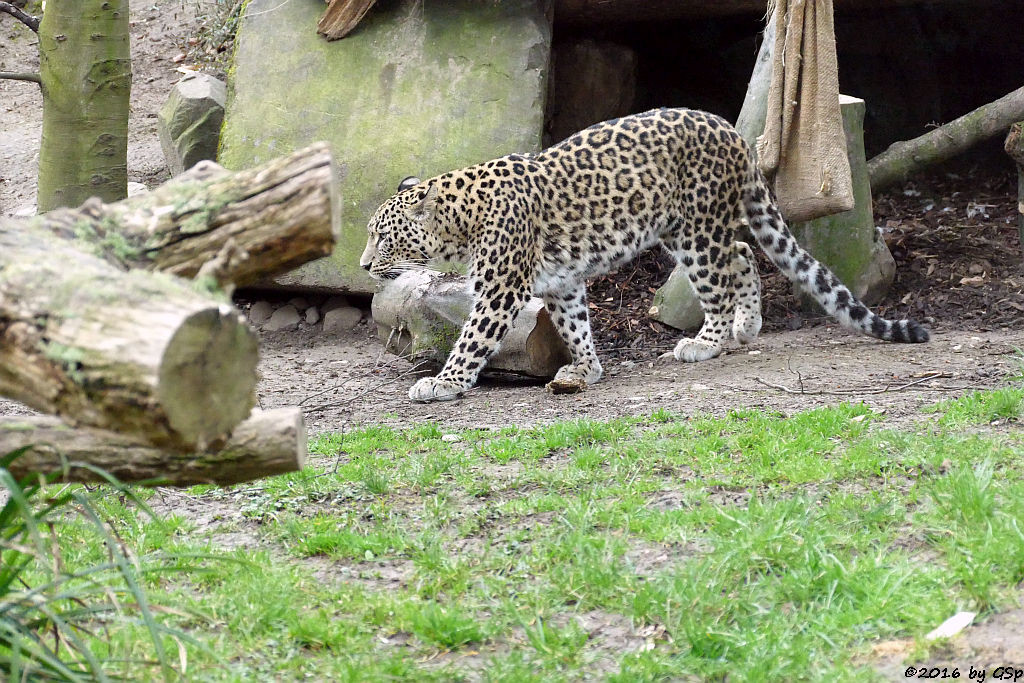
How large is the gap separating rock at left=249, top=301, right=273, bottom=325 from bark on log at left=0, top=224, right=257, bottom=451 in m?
7.78

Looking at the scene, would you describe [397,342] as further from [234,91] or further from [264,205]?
[264,205]

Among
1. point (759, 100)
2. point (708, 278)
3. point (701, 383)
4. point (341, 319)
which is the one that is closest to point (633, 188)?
point (708, 278)

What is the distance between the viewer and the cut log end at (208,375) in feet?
7.18

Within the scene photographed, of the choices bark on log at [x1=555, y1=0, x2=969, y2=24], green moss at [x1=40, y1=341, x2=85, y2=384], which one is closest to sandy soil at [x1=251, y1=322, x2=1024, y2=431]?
bark on log at [x1=555, y1=0, x2=969, y2=24]

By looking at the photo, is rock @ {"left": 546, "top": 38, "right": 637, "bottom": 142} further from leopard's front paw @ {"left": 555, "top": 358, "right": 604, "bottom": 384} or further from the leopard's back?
leopard's front paw @ {"left": 555, "top": 358, "right": 604, "bottom": 384}

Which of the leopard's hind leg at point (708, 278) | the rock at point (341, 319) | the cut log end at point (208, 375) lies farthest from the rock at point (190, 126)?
the cut log end at point (208, 375)

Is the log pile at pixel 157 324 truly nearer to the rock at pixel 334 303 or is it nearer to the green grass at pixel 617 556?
the green grass at pixel 617 556

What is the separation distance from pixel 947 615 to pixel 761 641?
0.63 meters

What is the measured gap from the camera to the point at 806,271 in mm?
8406

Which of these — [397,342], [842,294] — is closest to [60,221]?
[397,342]

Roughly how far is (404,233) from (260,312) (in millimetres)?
2903

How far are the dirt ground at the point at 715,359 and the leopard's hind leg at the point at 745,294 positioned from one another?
160 millimetres

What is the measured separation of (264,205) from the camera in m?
2.53

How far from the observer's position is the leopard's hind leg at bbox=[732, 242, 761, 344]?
8.58 meters
